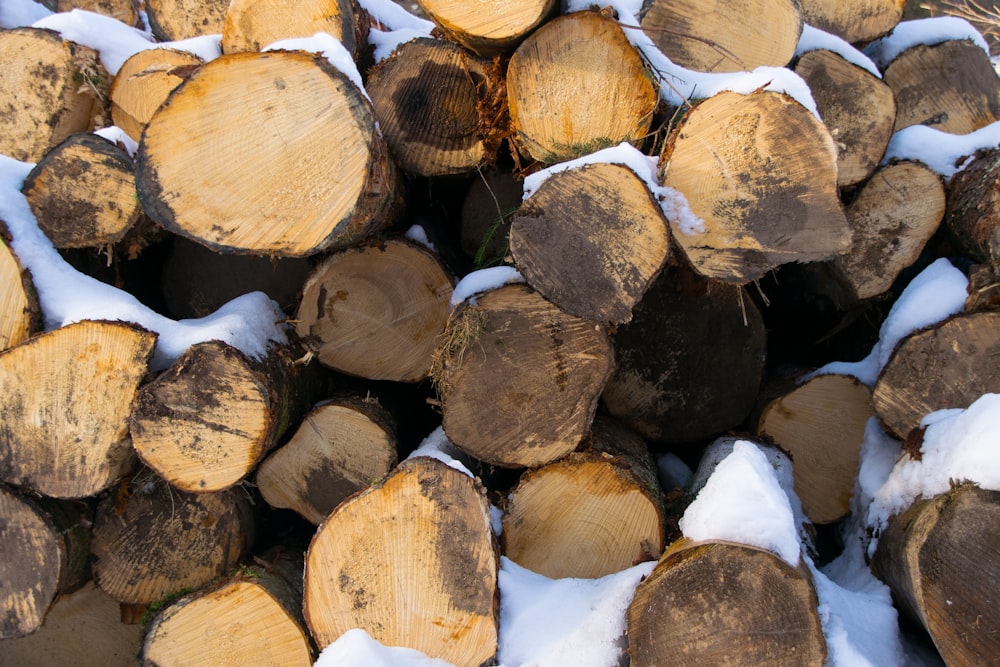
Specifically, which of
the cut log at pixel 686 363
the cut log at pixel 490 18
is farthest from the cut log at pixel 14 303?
the cut log at pixel 686 363

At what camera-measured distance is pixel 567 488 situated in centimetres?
229

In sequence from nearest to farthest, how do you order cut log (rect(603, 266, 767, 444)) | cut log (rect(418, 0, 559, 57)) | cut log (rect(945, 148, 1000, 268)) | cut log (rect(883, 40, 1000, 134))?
cut log (rect(418, 0, 559, 57)), cut log (rect(945, 148, 1000, 268)), cut log (rect(603, 266, 767, 444)), cut log (rect(883, 40, 1000, 134))

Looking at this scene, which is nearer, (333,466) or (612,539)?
(612,539)

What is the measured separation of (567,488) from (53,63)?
3.08 m

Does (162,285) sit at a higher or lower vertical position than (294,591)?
higher

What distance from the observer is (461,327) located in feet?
7.26

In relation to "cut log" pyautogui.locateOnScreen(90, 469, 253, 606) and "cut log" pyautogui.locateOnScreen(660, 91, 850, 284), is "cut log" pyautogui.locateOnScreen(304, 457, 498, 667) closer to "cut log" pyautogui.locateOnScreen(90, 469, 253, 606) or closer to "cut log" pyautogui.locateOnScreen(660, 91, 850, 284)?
"cut log" pyautogui.locateOnScreen(90, 469, 253, 606)

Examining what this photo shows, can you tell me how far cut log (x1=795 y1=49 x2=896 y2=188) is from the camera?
2.72 meters

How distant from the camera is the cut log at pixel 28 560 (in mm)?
2332

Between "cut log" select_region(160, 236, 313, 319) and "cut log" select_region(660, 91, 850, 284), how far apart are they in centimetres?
178

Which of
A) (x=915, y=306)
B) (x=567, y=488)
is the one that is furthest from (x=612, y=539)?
(x=915, y=306)

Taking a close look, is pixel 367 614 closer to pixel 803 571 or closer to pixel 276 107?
pixel 803 571

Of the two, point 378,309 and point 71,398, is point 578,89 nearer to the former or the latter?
point 378,309

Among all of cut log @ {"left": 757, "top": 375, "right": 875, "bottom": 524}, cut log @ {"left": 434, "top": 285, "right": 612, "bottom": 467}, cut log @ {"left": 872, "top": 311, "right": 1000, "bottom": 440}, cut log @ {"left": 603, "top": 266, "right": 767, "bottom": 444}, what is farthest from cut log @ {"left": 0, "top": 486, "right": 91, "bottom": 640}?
cut log @ {"left": 872, "top": 311, "right": 1000, "bottom": 440}
